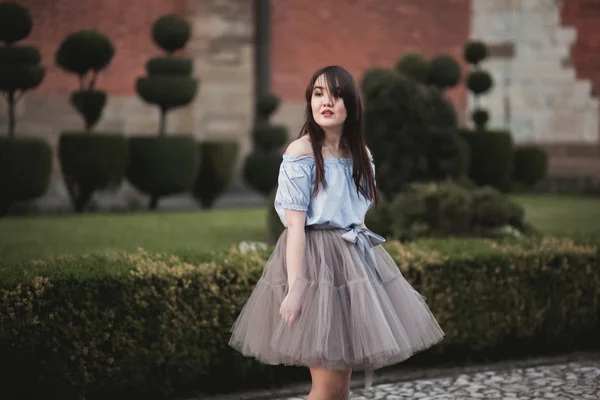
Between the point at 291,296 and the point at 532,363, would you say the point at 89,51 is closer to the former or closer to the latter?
the point at 532,363

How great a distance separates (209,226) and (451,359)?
4443 mm

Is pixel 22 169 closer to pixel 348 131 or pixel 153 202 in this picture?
pixel 153 202

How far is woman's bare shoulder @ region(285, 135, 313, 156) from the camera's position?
294cm

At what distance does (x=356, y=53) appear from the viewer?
1513 cm

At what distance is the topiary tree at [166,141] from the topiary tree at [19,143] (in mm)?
1272

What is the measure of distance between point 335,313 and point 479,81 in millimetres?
11201

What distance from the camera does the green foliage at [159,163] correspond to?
35.3 feet

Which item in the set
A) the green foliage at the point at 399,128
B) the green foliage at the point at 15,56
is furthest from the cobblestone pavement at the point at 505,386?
the green foliage at the point at 15,56

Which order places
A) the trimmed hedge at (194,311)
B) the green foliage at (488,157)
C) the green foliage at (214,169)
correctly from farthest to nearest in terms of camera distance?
1. the green foliage at (488,157)
2. the green foliage at (214,169)
3. the trimmed hedge at (194,311)

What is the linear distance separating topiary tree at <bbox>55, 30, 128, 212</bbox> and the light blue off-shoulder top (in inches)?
297

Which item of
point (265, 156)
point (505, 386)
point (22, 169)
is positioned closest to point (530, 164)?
point (265, 156)

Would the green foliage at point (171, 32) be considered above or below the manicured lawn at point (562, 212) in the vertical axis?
above

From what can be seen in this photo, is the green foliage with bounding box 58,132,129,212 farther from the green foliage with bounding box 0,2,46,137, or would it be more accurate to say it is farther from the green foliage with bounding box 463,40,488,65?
the green foliage with bounding box 463,40,488,65

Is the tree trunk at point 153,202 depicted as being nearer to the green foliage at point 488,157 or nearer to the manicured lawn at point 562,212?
the manicured lawn at point 562,212
